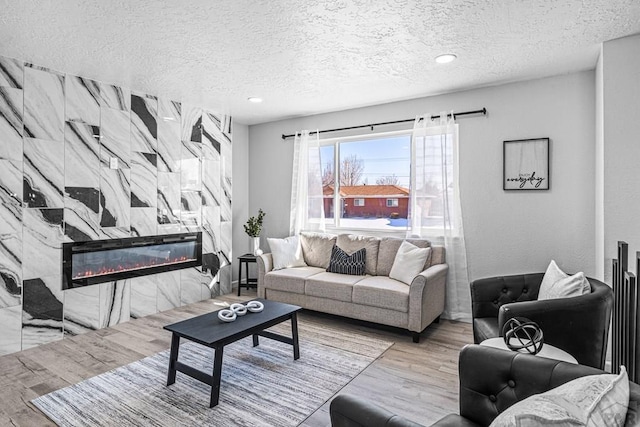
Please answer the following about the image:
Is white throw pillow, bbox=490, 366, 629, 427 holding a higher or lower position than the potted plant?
lower

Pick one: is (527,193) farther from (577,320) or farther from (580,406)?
(580,406)

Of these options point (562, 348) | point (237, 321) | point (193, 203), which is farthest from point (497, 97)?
point (193, 203)

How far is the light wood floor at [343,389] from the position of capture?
2447mm

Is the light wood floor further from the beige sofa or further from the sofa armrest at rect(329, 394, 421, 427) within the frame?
the sofa armrest at rect(329, 394, 421, 427)

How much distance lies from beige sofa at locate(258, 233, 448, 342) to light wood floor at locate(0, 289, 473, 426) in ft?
0.69

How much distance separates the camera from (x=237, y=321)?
291 centimetres

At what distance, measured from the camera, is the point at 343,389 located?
2.71m

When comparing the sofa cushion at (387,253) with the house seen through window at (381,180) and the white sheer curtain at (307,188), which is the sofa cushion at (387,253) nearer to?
the house seen through window at (381,180)

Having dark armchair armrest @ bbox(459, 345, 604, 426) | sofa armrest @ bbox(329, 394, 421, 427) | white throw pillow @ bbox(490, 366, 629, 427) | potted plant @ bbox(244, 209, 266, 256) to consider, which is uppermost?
potted plant @ bbox(244, 209, 266, 256)

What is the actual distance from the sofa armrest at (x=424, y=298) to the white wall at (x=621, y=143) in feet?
4.60

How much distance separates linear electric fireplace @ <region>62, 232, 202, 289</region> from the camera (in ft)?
12.2

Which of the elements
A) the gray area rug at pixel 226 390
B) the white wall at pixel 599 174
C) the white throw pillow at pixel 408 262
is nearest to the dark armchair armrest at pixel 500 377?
the gray area rug at pixel 226 390

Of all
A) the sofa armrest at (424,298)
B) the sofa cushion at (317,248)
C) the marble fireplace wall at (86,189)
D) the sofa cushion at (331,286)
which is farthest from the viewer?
the sofa cushion at (317,248)

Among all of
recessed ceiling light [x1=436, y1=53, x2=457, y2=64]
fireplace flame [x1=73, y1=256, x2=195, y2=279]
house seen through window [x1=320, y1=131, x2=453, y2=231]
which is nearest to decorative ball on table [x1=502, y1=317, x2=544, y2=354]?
house seen through window [x1=320, y1=131, x2=453, y2=231]
